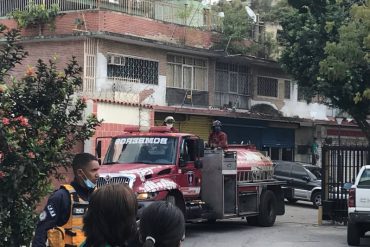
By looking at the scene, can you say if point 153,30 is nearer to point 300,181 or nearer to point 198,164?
point 300,181

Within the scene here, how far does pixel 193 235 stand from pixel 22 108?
10.1 metres

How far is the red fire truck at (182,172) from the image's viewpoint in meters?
13.8

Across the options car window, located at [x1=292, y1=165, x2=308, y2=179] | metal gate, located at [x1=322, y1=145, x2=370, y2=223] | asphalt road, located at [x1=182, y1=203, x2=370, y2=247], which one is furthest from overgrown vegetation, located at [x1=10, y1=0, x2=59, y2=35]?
metal gate, located at [x1=322, y1=145, x2=370, y2=223]

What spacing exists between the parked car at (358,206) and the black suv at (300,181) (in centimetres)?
1021

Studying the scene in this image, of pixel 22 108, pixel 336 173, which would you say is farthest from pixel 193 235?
pixel 22 108

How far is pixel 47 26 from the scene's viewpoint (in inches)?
984

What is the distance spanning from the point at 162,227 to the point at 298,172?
→ 22457 mm

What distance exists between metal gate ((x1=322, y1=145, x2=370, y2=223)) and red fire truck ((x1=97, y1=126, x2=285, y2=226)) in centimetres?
249

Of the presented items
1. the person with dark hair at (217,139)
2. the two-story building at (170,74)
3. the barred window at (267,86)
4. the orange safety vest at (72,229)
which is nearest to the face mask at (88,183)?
the orange safety vest at (72,229)

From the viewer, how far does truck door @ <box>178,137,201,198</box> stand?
48.2 feet

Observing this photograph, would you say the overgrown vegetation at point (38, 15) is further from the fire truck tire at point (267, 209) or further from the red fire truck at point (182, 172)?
the fire truck tire at point (267, 209)

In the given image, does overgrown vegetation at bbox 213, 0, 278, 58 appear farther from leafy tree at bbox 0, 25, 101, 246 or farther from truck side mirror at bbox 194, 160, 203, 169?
leafy tree at bbox 0, 25, 101, 246

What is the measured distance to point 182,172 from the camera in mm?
14672

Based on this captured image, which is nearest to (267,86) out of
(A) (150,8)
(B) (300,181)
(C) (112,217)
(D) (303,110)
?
(D) (303,110)
